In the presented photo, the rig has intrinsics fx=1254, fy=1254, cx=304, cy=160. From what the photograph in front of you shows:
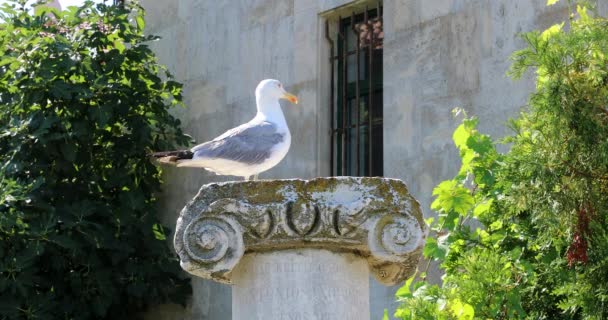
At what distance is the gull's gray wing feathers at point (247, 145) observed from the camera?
6832 millimetres

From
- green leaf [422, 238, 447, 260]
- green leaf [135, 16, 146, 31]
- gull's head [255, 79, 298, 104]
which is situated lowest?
green leaf [422, 238, 447, 260]

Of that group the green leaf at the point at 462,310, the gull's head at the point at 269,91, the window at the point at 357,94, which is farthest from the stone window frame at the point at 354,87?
the green leaf at the point at 462,310

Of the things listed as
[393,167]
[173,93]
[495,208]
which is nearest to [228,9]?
[173,93]

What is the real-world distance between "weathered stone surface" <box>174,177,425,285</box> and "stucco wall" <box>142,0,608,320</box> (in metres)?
3.09

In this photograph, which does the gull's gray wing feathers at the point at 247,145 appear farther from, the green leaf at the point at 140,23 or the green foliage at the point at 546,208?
the green leaf at the point at 140,23

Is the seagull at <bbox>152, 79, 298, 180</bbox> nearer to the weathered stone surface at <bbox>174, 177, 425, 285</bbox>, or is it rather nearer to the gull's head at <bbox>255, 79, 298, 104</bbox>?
the gull's head at <bbox>255, 79, 298, 104</bbox>

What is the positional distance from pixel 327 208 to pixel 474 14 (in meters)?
3.78

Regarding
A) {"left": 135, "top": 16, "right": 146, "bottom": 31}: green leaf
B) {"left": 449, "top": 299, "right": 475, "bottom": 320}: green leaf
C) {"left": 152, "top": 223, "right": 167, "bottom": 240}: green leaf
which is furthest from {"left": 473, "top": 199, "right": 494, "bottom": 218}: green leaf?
{"left": 135, "top": 16, "right": 146, "bottom": 31}: green leaf

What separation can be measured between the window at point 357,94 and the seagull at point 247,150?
2526 mm

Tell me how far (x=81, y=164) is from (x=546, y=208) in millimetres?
5820

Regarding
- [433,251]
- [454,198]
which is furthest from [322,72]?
[433,251]

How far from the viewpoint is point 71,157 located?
10250mm

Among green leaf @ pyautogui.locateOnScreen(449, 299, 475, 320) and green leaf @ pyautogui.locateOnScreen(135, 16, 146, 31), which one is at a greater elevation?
green leaf @ pyautogui.locateOnScreen(135, 16, 146, 31)

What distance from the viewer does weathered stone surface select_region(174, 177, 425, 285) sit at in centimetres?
529
